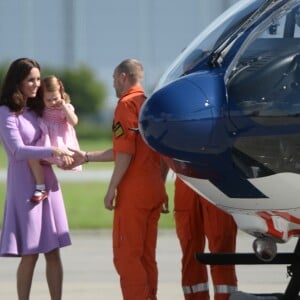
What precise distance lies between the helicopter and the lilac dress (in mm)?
1910

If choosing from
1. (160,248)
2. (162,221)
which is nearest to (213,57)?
(160,248)

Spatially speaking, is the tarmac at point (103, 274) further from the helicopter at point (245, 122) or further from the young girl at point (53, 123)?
the helicopter at point (245, 122)

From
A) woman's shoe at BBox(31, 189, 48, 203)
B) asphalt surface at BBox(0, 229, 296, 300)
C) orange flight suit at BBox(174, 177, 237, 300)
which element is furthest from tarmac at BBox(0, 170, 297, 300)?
woman's shoe at BBox(31, 189, 48, 203)

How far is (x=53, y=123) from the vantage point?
771 cm

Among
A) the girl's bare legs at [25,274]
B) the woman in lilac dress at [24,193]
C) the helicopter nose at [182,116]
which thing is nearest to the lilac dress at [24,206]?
the woman in lilac dress at [24,193]

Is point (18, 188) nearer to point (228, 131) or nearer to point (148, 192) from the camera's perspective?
point (148, 192)

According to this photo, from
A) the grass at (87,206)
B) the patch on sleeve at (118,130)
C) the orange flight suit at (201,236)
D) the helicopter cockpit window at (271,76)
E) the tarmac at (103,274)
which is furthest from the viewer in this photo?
the grass at (87,206)

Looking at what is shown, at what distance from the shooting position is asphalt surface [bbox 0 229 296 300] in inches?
356

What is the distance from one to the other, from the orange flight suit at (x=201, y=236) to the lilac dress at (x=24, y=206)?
87 cm

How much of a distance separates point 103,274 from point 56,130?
9.37 feet

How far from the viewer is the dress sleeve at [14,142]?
7449 mm

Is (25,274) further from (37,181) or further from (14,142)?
(14,142)

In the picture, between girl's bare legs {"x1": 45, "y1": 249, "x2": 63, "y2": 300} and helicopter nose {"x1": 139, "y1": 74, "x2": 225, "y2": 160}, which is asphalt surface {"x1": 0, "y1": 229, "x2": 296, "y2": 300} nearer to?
girl's bare legs {"x1": 45, "y1": 249, "x2": 63, "y2": 300}

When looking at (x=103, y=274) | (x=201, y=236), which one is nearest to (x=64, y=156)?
(x=201, y=236)
